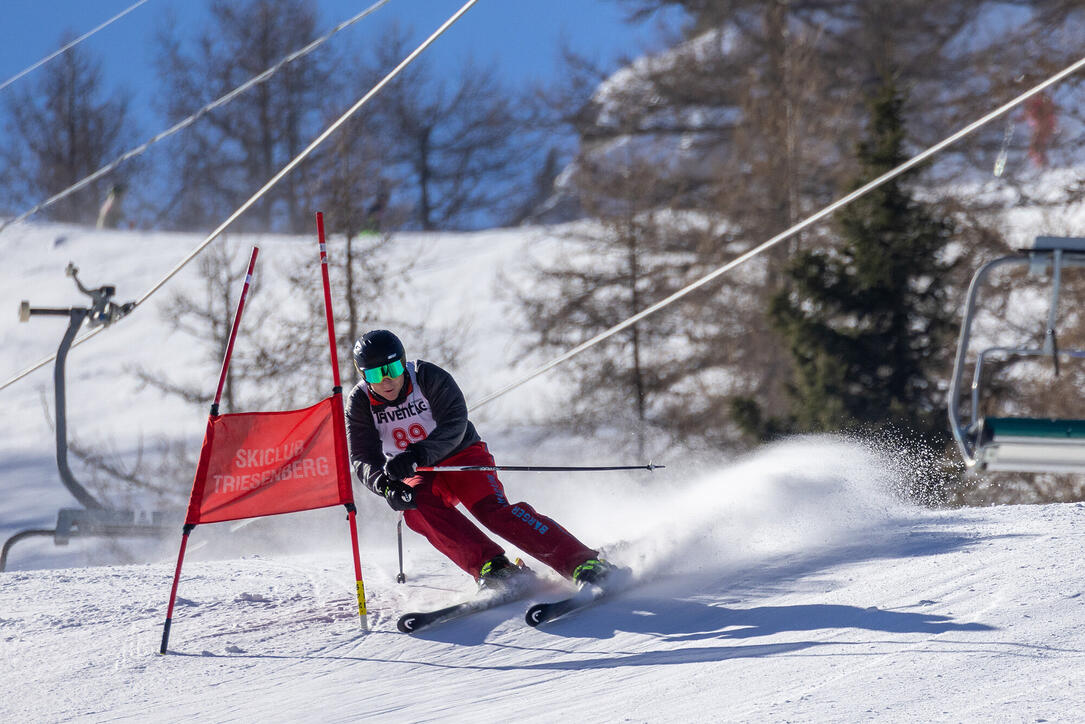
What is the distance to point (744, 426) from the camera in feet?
52.6

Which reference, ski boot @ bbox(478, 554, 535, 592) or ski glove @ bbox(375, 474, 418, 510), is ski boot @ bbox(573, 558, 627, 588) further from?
ski glove @ bbox(375, 474, 418, 510)

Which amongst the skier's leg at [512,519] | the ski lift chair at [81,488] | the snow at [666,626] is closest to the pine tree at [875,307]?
the snow at [666,626]

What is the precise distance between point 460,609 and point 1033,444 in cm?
261

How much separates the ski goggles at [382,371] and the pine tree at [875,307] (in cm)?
1133

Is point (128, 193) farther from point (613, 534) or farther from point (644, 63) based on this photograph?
point (613, 534)

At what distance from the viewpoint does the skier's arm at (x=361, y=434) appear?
18.8 ft

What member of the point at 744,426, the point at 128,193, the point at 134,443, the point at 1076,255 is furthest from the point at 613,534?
the point at 128,193

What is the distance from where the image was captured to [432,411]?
5.79 m

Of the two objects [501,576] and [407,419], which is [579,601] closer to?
[501,576]

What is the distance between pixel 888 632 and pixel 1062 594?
30.3 inches

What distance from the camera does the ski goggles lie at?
557 centimetres

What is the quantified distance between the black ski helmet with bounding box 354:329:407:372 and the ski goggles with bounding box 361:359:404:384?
0.02m

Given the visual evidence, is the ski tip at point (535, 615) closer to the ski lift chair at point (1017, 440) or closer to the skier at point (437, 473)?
the skier at point (437, 473)

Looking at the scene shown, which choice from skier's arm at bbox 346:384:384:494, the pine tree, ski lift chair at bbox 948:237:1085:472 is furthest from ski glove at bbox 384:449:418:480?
the pine tree
